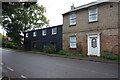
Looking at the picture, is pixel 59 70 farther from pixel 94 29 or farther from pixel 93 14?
pixel 93 14

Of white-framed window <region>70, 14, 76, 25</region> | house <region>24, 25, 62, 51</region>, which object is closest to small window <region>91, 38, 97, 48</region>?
white-framed window <region>70, 14, 76, 25</region>

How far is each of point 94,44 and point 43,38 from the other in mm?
11939

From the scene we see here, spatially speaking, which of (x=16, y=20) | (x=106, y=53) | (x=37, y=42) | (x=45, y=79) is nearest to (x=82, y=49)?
(x=106, y=53)

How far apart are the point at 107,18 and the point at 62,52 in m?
7.74

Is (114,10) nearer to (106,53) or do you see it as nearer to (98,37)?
(98,37)

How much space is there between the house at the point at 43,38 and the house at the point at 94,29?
5.99ft

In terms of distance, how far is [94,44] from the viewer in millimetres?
12562

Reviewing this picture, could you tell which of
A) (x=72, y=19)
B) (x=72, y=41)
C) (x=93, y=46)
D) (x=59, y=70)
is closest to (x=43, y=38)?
(x=72, y=41)

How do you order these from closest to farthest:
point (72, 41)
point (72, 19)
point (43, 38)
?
1. point (72, 41)
2. point (72, 19)
3. point (43, 38)

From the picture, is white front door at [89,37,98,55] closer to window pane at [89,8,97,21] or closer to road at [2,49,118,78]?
window pane at [89,8,97,21]

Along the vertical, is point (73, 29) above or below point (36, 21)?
below

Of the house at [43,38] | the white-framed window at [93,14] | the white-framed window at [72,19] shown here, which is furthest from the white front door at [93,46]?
the house at [43,38]

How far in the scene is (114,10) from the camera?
1110cm

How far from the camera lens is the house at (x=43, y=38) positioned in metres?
17.9
